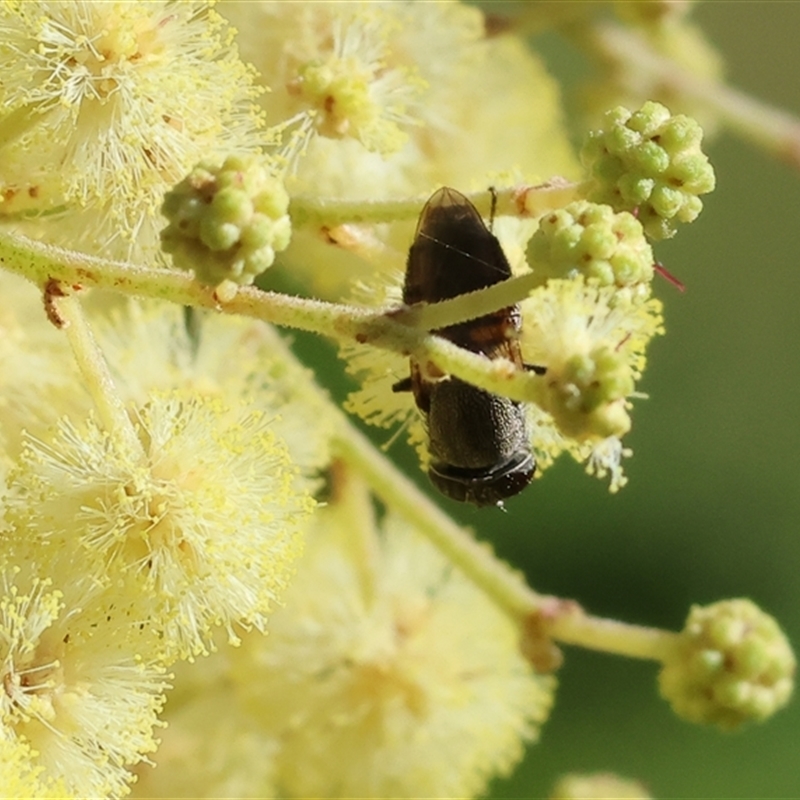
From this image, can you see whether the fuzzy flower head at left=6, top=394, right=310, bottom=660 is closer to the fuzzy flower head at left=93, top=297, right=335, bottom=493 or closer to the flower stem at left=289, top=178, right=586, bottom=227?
the fuzzy flower head at left=93, top=297, right=335, bottom=493

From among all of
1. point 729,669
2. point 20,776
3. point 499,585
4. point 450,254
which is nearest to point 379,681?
point 499,585

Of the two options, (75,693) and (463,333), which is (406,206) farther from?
(75,693)

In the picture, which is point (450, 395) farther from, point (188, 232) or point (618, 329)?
point (188, 232)

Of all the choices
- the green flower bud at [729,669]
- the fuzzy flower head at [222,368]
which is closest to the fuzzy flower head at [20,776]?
the fuzzy flower head at [222,368]

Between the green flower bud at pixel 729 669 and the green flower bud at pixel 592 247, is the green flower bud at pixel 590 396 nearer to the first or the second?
the green flower bud at pixel 592 247

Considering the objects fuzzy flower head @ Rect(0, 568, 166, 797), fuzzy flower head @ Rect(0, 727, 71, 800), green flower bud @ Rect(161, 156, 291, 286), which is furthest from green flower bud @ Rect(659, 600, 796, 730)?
green flower bud @ Rect(161, 156, 291, 286)

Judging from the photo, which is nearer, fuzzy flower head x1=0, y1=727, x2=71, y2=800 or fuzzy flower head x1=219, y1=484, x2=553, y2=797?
fuzzy flower head x1=0, y1=727, x2=71, y2=800
